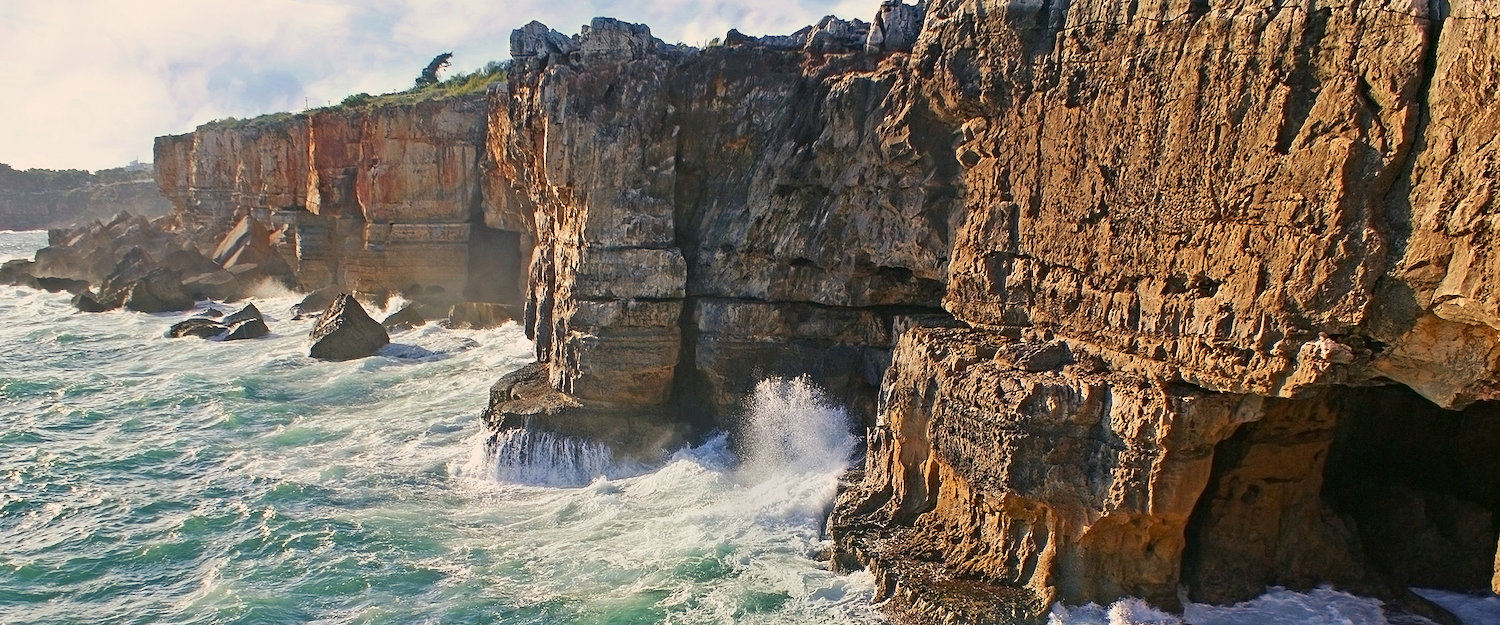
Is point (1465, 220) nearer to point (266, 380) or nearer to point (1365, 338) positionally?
point (1365, 338)

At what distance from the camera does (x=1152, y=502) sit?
10562 mm

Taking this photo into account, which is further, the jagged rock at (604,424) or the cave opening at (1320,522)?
the jagged rock at (604,424)

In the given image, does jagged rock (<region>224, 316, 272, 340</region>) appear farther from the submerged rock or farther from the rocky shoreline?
the rocky shoreline

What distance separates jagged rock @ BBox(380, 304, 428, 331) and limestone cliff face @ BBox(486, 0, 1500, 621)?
15613 millimetres

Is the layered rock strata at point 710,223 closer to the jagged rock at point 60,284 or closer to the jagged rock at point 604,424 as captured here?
the jagged rock at point 604,424

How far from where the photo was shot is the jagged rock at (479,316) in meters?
31.6

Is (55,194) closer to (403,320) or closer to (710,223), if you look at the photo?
(403,320)

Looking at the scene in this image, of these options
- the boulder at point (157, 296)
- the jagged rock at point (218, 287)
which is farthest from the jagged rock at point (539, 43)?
the jagged rock at point (218, 287)

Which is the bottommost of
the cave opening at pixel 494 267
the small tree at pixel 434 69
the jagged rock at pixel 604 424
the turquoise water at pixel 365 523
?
the turquoise water at pixel 365 523

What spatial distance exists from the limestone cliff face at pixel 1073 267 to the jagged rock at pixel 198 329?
1978 cm

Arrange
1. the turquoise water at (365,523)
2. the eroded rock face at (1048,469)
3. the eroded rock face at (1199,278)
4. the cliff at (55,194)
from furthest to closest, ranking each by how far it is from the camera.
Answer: the cliff at (55,194), the turquoise water at (365,523), the eroded rock face at (1048,469), the eroded rock face at (1199,278)

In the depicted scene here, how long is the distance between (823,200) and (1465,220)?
395 inches

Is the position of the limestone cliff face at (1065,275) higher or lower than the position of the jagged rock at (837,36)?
lower

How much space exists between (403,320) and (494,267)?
475 centimetres
